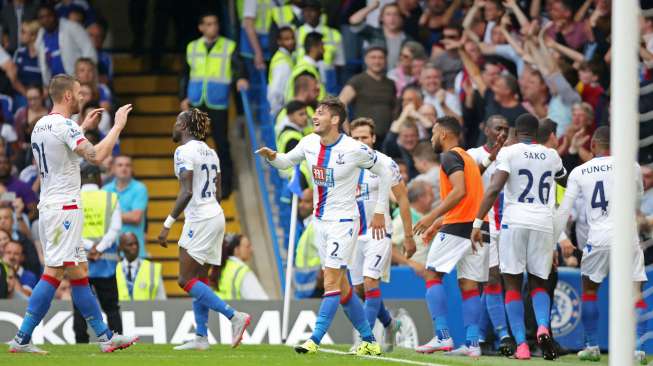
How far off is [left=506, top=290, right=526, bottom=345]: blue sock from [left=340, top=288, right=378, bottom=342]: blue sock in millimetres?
1402

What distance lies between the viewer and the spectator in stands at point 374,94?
2027 centimetres

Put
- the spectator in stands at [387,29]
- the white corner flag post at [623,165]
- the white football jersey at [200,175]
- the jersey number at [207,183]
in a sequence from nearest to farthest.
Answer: the white corner flag post at [623,165] → the white football jersey at [200,175] → the jersey number at [207,183] → the spectator in stands at [387,29]

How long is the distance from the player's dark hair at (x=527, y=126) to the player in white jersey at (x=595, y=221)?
0.76 m

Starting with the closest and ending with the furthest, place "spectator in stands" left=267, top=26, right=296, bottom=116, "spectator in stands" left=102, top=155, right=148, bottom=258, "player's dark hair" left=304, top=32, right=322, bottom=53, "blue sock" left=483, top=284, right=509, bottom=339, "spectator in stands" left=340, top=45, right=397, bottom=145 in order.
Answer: "blue sock" left=483, top=284, right=509, bottom=339, "spectator in stands" left=102, top=155, right=148, bottom=258, "spectator in stands" left=340, top=45, right=397, bottom=145, "player's dark hair" left=304, top=32, right=322, bottom=53, "spectator in stands" left=267, top=26, right=296, bottom=116

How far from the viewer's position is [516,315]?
1368cm

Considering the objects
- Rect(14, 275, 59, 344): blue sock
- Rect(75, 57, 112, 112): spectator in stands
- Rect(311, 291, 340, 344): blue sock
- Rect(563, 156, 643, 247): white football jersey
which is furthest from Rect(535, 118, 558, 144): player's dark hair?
Rect(75, 57, 112, 112): spectator in stands

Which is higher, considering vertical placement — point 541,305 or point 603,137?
point 603,137

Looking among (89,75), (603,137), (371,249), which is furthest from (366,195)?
(89,75)

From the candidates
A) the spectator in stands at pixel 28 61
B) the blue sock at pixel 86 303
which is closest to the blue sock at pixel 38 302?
the blue sock at pixel 86 303

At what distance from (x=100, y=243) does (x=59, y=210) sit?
356 centimetres

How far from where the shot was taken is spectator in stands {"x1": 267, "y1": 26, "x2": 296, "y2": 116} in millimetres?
20953

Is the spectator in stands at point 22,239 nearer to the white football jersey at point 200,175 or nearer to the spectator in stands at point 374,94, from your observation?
the spectator in stands at point 374,94

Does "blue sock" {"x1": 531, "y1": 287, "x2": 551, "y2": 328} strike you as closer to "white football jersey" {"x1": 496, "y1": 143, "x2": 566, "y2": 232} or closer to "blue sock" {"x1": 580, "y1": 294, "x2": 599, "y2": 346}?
"white football jersey" {"x1": 496, "y1": 143, "x2": 566, "y2": 232}

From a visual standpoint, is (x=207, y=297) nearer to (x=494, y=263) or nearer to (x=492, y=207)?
(x=494, y=263)
